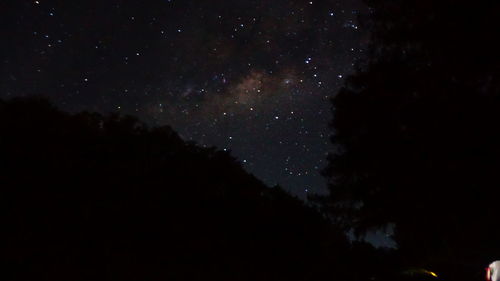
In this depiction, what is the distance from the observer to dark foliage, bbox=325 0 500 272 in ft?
37.8

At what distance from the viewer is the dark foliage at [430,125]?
11.5 m

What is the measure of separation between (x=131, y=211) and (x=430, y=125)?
8326 mm

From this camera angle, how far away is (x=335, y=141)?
17516 millimetres

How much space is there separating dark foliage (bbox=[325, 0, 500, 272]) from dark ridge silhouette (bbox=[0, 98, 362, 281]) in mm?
3551

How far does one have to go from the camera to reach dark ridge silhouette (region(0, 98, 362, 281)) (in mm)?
10148

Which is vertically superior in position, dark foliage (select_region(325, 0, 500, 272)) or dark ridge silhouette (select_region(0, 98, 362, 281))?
dark foliage (select_region(325, 0, 500, 272))

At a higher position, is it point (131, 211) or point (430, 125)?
point (430, 125)

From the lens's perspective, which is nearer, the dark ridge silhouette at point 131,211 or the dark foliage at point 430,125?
the dark ridge silhouette at point 131,211

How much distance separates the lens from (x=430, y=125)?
12.2 meters

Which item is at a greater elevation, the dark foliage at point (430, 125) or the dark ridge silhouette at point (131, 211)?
the dark foliage at point (430, 125)

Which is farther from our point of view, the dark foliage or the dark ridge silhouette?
the dark foliage

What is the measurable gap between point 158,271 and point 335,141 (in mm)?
8618

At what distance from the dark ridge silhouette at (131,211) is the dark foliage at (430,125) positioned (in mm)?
3551

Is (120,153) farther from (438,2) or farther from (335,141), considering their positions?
(438,2)
